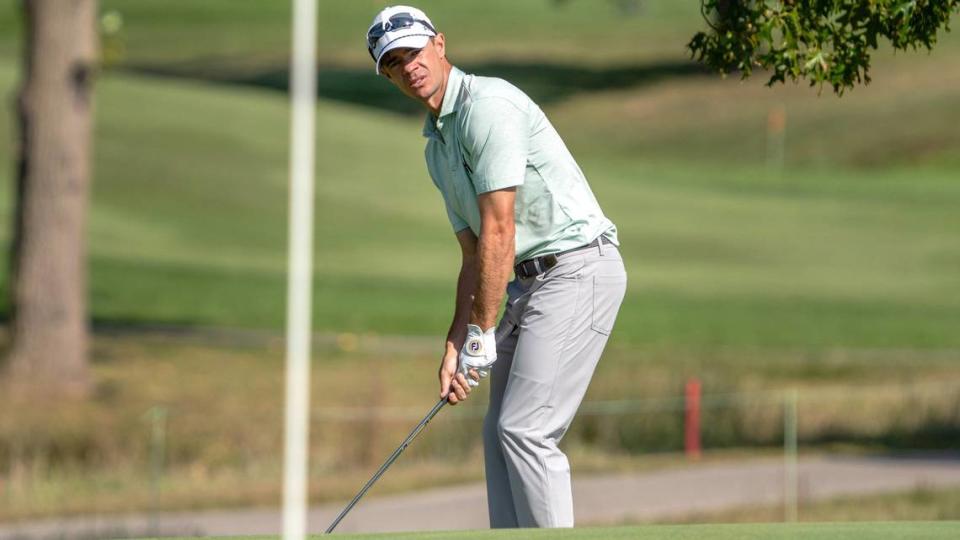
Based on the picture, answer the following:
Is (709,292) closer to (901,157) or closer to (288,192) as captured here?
(288,192)

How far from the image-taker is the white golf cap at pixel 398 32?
6371 mm

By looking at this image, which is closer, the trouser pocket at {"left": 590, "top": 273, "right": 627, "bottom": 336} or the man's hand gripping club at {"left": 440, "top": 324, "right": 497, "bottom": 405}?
the man's hand gripping club at {"left": 440, "top": 324, "right": 497, "bottom": 405}

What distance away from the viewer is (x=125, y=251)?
24828mm

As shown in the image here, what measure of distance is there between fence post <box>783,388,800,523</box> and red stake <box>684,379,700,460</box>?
0.70 metres

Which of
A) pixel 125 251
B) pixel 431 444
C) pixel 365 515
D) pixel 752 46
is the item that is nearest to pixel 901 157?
pixel 125 251

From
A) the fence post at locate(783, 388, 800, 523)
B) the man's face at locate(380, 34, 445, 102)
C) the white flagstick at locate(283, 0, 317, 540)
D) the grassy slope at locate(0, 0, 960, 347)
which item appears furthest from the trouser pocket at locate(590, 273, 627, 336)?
the grassy slope at locate(0, 0, 960, 347)

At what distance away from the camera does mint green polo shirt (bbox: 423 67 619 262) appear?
6293mm

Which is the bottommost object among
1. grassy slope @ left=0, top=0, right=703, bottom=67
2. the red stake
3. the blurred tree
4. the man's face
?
the red stake

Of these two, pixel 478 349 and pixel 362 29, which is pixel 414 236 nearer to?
pixel 478 349

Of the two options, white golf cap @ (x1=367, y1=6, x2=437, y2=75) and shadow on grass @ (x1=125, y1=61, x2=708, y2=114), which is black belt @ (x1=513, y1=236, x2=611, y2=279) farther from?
shadow on grass @ (x1=125, y1=61, x2=708, y2=114)

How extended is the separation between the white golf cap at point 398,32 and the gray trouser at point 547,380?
3.06 feet

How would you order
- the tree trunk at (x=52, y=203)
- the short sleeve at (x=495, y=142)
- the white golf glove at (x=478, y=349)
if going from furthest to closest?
1. the tree trunk at (x=52, y=203)
2. the white golf glove at (x=478, y=349)
3. the short sleeve at (x=495, y=142)

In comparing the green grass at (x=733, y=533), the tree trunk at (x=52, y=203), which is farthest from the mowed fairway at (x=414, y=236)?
the green grass at (x=733, y=533)

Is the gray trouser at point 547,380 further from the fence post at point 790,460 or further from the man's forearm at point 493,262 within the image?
the fence post at point 790,460
